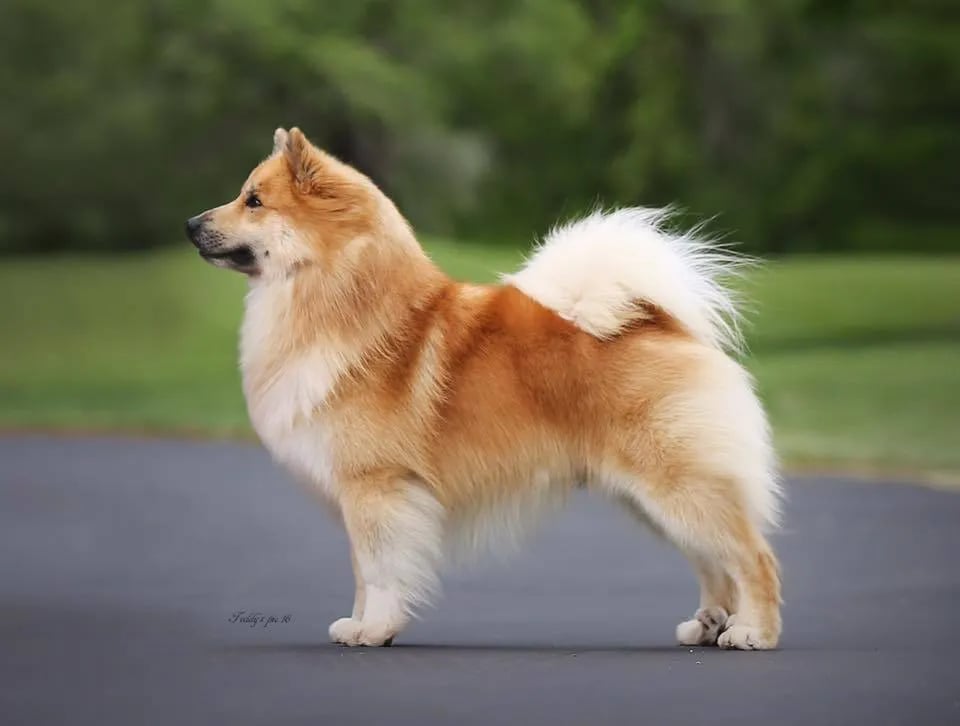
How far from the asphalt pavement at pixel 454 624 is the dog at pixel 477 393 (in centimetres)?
31

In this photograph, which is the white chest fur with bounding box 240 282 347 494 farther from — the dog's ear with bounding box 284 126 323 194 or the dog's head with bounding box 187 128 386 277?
the dog's ear with bounding box 284 126 323 194

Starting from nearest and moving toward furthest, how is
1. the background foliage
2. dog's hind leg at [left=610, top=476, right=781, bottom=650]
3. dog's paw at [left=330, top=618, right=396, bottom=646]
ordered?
dog's hind leg at [left=610, top=476, right=781, bottom=650], dog's paw at [left=330, top=618, right=396, bottom=646], the background foliage

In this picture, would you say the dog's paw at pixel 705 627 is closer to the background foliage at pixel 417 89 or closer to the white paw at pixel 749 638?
the white paw at pixel 749 638

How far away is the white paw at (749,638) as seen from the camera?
589 centimetres

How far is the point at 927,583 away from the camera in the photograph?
779 centimetres

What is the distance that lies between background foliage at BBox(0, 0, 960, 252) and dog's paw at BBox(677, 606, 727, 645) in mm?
15073

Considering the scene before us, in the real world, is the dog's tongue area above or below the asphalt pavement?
above

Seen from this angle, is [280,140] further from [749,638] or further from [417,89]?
[417,89]

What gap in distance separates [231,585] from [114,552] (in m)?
1.41

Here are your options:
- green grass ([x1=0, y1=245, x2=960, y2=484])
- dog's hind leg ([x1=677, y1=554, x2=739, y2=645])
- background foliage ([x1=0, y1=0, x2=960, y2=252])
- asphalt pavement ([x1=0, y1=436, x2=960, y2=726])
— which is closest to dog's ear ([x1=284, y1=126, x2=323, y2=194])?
asphalt pavement ([x1=0, y1=436, x2=960, y2=726])

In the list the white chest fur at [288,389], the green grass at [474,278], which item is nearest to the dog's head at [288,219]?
the white chest fur at [288,389]

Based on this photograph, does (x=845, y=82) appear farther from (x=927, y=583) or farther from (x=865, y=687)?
(x=865, y=687)

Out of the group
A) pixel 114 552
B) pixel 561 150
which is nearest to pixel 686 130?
pixel 561 150

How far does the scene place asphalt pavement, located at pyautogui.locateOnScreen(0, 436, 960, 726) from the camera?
4836 millimetres
